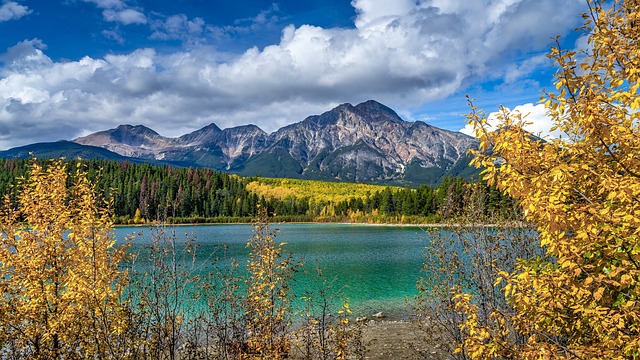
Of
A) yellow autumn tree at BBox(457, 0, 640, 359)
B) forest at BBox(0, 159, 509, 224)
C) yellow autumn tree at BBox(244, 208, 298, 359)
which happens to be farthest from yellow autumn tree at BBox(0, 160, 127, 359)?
forest at BBox(0, 159, 509, 224)

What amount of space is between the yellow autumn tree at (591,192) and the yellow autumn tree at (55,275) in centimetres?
944

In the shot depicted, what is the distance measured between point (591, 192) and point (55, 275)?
42.7ft

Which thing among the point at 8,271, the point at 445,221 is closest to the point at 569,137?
the point at 445,221

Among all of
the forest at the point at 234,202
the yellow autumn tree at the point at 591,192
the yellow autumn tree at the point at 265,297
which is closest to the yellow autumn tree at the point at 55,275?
the yellow autumn tree at the point at 265,297

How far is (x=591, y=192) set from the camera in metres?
6.20

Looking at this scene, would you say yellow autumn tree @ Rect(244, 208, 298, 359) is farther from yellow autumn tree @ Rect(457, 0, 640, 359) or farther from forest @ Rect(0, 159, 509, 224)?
forest @ Rect(0, 159, 509, 224)

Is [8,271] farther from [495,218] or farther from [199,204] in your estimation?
[199,204]

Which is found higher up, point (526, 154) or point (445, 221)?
point (526, 154)

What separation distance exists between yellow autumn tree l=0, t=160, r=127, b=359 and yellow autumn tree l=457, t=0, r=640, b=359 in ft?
31.0

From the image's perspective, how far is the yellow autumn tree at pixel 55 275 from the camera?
10.4m

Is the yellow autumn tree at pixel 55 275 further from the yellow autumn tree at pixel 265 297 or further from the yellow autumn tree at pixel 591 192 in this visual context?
the yellow autumn tree at pixel 591 192

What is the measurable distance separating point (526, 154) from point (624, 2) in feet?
8.49

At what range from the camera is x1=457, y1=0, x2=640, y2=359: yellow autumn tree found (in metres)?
5.00

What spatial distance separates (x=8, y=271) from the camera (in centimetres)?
1091
